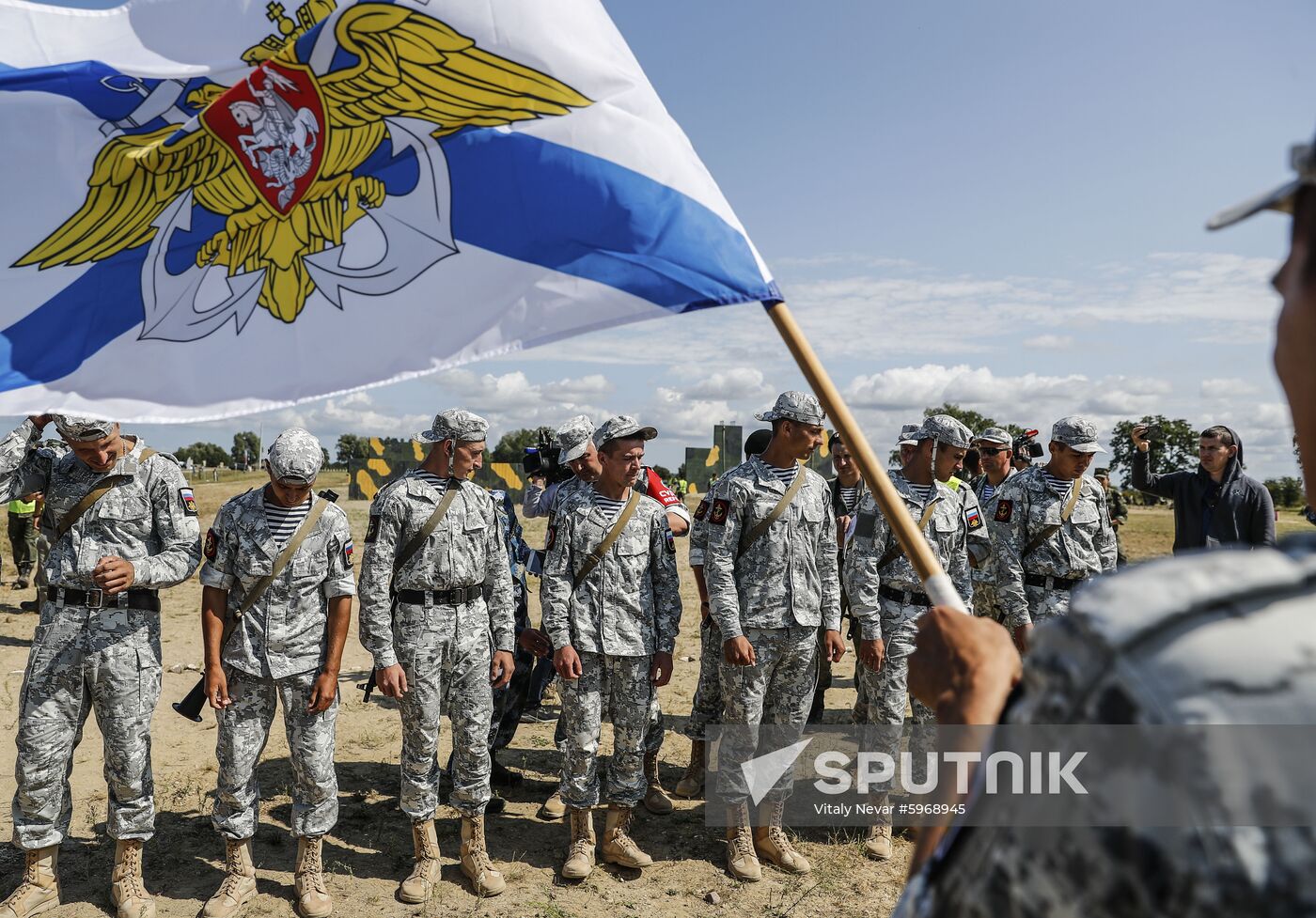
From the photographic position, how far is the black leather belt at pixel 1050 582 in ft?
20.3

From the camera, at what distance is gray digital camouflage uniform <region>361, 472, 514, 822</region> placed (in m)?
4.66

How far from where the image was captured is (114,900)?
4.28 meters

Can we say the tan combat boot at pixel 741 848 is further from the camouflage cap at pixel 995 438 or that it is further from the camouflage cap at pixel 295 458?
the camouflage cap at pixel 995 438

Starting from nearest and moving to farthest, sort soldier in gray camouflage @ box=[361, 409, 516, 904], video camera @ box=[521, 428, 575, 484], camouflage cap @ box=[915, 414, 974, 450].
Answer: soldier in gray camouflage @ box=[361, 409, 516, 904], camouflage cap @ box=[915, 414, 974, 450], video camera @ box=[521, 428, 575, 484]

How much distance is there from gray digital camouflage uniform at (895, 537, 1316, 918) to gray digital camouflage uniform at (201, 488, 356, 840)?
4143mm

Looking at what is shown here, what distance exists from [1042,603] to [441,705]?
13.8 ft

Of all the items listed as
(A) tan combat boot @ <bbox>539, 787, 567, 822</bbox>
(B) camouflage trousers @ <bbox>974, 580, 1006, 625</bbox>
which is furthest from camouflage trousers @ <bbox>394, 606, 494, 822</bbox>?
(B) camouflage trousers @ <bbox>974, 580, 1006, 625</bbox>

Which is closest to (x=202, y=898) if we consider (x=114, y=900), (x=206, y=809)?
(x=114, y=900)

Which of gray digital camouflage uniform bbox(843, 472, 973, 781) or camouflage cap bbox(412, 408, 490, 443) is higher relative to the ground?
camouflage cap bbox(412, 408, 490, 443)

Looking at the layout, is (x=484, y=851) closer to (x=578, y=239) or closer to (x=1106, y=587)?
(x=578, y=239)

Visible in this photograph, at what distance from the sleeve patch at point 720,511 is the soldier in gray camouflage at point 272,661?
6.66ft

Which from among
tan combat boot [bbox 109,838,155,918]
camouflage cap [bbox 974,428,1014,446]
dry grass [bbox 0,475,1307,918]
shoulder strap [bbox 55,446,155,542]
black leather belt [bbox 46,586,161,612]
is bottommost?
dry grass [bbox 0,475,1307,918]

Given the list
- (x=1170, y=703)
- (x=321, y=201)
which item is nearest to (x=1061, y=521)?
(x=321, y=201)

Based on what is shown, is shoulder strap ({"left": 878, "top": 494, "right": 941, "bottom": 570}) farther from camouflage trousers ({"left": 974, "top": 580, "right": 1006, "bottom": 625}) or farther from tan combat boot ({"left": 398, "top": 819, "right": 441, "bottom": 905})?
tan combat boot ({"left": 398, "top": 819, "right": 441, "bottom": 905})
